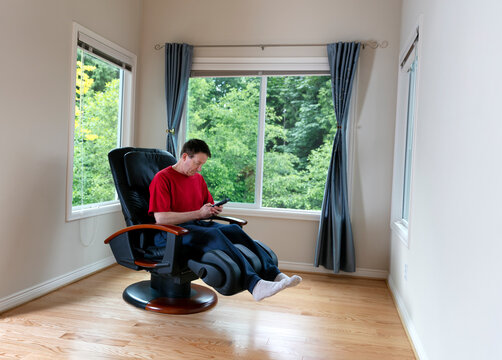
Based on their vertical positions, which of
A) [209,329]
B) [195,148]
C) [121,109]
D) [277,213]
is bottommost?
[209,329]

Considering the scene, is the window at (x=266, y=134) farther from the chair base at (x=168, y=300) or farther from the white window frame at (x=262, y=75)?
the chair base at (x=168, y=300)

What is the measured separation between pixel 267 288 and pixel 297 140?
2.02 meters

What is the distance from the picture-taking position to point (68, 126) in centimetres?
311

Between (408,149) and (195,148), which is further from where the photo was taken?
(408,149)

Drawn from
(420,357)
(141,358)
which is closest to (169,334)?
(141,358)

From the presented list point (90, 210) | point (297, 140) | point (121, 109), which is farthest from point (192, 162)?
point (121, 109)

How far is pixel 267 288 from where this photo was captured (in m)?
2.21

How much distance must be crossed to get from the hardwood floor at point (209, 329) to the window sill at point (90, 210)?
0.53 meters

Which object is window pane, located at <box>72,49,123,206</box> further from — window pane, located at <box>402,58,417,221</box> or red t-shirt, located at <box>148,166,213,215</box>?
window pane, located at <box>402,58,417,221</box>

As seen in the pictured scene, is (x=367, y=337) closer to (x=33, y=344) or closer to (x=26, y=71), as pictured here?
(x=33, y=344)

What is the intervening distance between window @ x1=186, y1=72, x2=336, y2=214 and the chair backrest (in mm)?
1256

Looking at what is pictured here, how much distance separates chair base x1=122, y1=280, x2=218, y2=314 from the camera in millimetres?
2697

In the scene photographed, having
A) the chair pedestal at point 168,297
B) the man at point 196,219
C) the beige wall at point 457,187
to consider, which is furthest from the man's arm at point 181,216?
the beige wall at point 457,187

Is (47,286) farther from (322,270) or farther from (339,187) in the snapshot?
(339,187)
